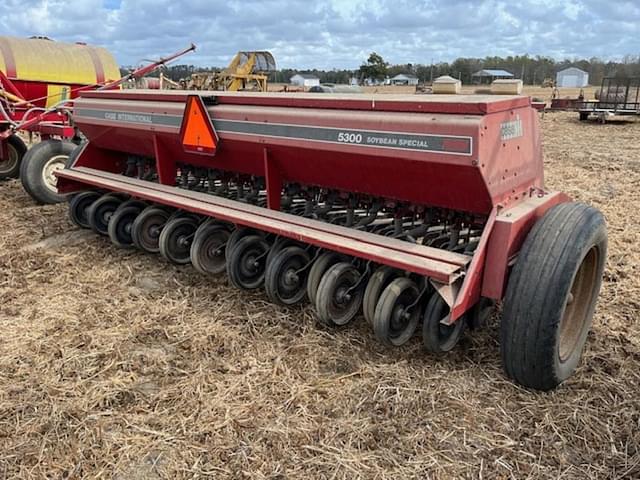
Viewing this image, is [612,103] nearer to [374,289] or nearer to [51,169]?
[51,169]

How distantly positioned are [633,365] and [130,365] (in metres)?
2.62

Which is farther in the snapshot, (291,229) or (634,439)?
(291,229)

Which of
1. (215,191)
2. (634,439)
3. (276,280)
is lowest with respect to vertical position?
(634,439)

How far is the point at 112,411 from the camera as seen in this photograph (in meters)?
2.60

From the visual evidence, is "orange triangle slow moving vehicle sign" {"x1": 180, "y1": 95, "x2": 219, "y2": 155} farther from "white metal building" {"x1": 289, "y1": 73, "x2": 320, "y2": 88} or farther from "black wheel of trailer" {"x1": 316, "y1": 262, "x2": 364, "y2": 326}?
"white metal building" {"x1": 289, "y1": 73, "x2": 320, "y2": 88}

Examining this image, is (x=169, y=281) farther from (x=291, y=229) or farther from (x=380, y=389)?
(x=380, y=389)

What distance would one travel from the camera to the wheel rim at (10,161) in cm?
716

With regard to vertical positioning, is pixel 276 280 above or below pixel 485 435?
above

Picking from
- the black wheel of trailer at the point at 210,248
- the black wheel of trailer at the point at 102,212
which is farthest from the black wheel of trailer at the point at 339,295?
the black wheel of trailer at the point at 102,212

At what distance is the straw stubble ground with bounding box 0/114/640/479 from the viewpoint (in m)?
2.30

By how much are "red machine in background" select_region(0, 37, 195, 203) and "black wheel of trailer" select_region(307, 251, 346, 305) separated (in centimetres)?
389

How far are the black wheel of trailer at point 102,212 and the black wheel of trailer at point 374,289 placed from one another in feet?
8.88

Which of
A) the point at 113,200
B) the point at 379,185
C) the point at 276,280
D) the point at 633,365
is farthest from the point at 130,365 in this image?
the point at 633,365

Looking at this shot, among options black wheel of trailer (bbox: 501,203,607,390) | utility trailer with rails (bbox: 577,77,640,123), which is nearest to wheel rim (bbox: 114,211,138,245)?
black wheel of trailer (bbox: 501,203,607,390)
